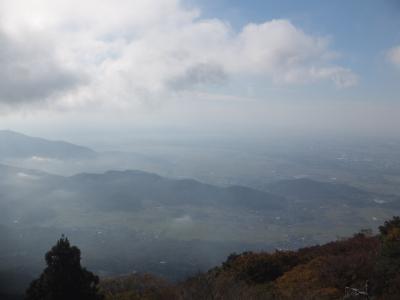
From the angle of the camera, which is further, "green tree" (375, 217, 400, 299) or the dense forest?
"green tree" (375, 217, 400, 299)

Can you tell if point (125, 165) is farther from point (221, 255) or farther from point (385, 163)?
point (221, 255)

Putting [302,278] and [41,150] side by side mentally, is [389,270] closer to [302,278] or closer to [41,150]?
[302,278]

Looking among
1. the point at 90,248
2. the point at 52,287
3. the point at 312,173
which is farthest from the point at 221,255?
the point at 312,173

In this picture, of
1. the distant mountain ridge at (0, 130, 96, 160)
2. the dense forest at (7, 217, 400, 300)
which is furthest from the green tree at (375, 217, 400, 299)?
the distant mountain ridge at (0, 130, 96, 160)

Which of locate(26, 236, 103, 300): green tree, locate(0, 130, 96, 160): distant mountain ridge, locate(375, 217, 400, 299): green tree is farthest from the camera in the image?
locate(0, 130, 96, 160): distant mountain ridge

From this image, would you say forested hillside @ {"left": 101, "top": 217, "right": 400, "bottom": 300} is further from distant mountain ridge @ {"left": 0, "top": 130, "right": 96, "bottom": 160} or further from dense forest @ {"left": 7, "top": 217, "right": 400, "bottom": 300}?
distant mountain ridge @ {"left": 0, "top": 130, "right": 96, "bottom": 160}

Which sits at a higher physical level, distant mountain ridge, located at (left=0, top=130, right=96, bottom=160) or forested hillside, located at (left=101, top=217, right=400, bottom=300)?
distant mountain ridge, located at (left=0, top=130, right=96, bottom=160)

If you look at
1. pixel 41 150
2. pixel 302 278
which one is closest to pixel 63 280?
pixel 302 278
